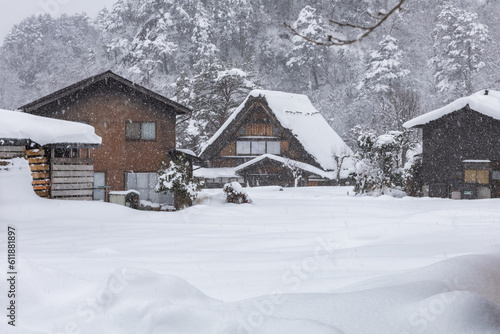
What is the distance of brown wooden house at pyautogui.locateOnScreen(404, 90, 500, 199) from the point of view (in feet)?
79.7

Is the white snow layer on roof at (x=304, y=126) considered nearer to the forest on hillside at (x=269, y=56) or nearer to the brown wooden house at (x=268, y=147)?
the brown wooden house at (x=268, y=147)

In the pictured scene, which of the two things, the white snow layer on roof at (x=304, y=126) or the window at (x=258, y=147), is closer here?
the white snow layer on roof at (x=304, y=126)

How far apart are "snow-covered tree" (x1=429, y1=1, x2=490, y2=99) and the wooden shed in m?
37.8

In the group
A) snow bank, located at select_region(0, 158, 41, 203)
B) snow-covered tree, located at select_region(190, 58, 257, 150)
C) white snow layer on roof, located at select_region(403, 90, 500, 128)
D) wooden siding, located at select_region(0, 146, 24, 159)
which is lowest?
snow bank, located at select_region(0, 158, 41, 203)

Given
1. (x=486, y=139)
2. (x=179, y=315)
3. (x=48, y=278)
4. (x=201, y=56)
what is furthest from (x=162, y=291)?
(x=201, y=56)

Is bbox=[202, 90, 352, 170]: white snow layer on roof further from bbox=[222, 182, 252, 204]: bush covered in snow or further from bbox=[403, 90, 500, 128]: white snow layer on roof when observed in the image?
bbox=[222, 182, 252, 204]: bush covered in snow

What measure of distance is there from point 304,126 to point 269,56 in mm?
24780

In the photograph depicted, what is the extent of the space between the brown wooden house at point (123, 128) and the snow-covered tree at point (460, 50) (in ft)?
107

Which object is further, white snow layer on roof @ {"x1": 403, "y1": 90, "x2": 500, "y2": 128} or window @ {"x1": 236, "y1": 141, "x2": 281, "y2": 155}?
window @ {"x1": 236, "y1": 141, "x2": 281, "y2": 155}

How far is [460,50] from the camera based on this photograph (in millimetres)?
45219

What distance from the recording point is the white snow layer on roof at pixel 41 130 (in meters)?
13.6

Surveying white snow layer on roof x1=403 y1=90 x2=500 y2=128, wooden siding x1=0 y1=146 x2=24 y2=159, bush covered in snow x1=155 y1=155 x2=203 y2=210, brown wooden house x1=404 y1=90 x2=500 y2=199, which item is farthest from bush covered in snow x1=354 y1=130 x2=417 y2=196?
wooden siding x1=0 y1=146 x2=24 y2=159

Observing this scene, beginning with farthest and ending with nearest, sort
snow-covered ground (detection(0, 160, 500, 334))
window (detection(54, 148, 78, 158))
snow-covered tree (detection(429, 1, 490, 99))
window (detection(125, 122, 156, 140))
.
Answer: snow-covered tree (detection(429, 1, 490, 99)) → window (detection(125, 122, 156, 140)) → window (detection(54, 148, 78, 158)) → snow-covered ground (detection(0, 160, 500, 334))

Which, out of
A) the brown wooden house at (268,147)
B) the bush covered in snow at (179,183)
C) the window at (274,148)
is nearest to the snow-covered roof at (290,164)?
the brown wooden house at (268,147)
